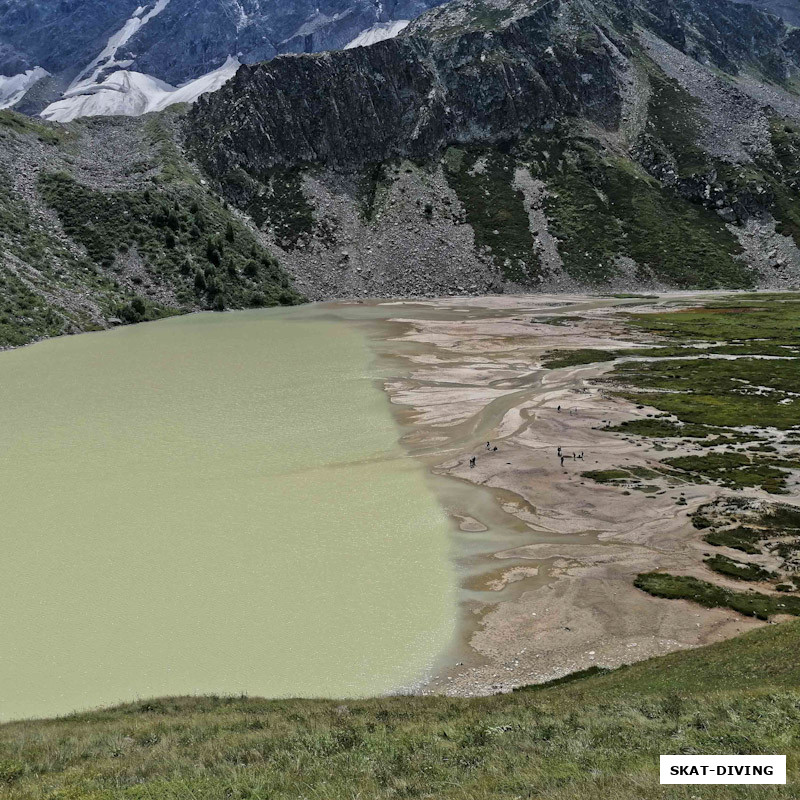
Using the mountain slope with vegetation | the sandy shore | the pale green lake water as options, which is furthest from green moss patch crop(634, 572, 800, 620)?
the mountain slope with vegetation

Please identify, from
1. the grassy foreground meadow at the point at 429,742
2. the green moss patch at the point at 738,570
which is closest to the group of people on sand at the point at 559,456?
the green moss patch at the point at 738,570

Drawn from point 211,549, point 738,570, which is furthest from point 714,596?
point 211,549

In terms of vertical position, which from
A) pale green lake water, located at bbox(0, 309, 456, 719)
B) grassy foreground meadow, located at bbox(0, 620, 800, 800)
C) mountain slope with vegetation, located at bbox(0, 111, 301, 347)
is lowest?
pale green lake water, located at bbox(0, 309, 456, 719)

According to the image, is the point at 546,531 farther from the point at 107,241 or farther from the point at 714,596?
the point at 107,241

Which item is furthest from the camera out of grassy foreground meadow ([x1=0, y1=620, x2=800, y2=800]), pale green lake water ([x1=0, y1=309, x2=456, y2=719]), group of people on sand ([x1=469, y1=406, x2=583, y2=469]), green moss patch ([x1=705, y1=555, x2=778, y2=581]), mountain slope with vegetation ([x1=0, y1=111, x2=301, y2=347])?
mountain slope with vegetation ([x1=0, y1=111, x2=301, y2=347])

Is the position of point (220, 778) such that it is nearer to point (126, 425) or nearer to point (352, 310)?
point (126, 425)

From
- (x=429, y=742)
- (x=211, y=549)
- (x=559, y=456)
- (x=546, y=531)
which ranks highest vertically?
(x=429, y=742)

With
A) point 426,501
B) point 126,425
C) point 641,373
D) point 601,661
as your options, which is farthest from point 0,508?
point 641,373

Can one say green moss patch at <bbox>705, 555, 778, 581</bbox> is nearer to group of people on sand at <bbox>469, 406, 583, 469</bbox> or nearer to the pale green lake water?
the pale green lake water
